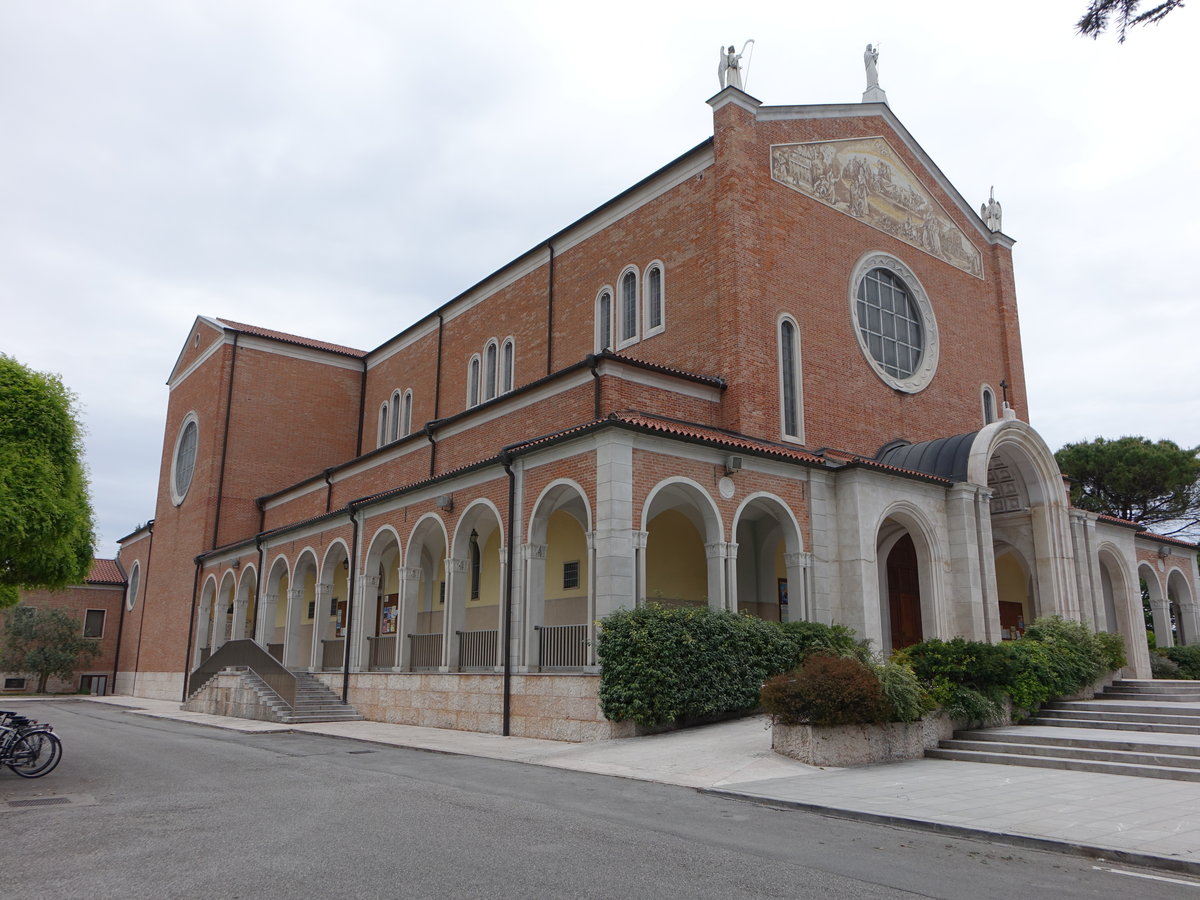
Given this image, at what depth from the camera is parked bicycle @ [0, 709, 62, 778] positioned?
35.8ft

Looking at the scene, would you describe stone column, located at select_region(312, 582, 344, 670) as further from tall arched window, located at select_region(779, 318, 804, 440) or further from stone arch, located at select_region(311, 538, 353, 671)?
tall arched window, located at select_region(779, 318, 804, 440)

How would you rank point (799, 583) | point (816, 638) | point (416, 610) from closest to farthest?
point (816, 638), point (799, 583), point (416, 610)

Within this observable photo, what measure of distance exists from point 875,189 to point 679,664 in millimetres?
15914

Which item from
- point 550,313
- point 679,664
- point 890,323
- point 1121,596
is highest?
point 550,313

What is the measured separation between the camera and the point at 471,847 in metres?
7.09

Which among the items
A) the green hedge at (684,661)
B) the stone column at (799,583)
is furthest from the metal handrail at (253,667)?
the stone column at (799,583)

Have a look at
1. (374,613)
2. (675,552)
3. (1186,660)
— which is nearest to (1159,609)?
(1186,660)

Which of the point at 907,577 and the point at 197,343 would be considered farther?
the point at 197,343

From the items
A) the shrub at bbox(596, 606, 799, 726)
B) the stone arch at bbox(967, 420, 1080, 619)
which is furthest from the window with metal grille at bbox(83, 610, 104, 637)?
the stone arch at bbox(967, 420, 1080, 619)

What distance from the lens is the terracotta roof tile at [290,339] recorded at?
37.0 meters

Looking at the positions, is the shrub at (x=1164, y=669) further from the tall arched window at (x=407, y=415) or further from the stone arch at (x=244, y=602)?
the stone arch at (x=244, y=602)

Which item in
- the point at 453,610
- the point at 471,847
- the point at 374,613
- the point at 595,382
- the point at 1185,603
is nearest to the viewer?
the point at 471,847

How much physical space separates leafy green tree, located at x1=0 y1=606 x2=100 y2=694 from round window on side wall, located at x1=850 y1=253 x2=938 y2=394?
125 feet

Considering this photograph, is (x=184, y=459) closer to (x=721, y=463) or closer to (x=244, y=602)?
(x=244, y=602)
